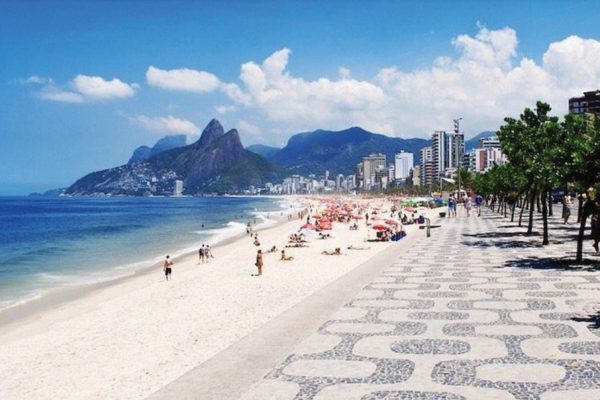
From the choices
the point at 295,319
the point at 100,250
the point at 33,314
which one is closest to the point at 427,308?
the point at 295,319

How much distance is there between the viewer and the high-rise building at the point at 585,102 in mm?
132250

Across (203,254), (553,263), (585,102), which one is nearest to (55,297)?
(203,254)

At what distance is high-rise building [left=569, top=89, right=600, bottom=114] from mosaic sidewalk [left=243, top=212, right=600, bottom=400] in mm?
133662

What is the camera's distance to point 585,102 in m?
136

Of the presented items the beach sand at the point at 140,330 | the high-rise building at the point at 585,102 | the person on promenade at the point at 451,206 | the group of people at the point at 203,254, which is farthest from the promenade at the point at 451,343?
the high-rise building at the point at 585,102

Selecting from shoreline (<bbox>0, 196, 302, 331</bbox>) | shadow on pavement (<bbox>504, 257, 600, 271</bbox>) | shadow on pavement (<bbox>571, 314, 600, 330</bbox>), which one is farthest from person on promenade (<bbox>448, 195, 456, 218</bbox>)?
shadow on pavement (<bbox>571, 314, 600, 330</bbox>)

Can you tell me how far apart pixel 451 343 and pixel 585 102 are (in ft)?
483

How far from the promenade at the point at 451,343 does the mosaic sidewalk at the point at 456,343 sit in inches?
0.6

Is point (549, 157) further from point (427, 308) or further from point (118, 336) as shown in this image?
point (118, 336)

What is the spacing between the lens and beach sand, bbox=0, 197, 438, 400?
29.6 ft

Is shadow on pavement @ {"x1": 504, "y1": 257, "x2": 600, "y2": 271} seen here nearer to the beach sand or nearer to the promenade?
the promenade

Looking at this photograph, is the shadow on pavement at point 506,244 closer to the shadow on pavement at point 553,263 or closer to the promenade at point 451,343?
the shadow on pavement at point 553,263

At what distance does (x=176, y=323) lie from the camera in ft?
43.7

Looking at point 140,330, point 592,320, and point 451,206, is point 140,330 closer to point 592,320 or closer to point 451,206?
point 592,320
